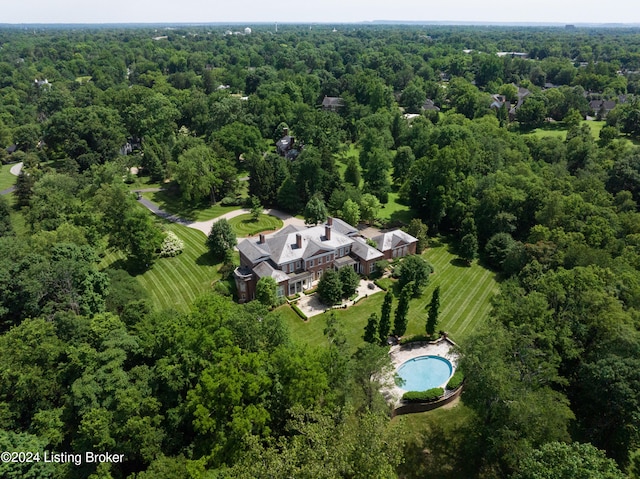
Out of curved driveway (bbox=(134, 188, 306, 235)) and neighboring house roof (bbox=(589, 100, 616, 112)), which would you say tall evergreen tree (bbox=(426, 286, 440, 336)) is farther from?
neighboring house roof (bbox=(589, 100, 616, 112))

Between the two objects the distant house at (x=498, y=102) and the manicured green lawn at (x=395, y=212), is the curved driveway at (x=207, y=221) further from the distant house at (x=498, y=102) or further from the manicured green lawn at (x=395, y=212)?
the distant house at (x=498, y=102)

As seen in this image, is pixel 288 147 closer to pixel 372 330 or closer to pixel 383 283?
pixel 383 283

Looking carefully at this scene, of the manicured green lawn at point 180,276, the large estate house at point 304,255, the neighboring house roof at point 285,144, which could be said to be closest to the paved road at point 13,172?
the manicured green lawn at point 180,276

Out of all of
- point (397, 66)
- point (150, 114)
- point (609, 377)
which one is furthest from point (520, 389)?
point (397, 66)

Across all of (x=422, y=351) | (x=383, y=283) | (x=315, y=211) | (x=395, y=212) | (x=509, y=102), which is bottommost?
(x=395, y=212)

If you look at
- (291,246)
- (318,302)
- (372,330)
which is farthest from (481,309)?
(291,246)

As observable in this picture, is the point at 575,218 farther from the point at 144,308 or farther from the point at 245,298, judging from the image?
the point at 144,308
